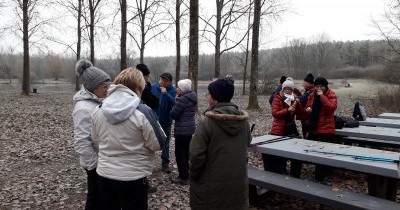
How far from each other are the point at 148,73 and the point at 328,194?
3.21 metres

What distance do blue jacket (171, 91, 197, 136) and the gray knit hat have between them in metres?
1.83

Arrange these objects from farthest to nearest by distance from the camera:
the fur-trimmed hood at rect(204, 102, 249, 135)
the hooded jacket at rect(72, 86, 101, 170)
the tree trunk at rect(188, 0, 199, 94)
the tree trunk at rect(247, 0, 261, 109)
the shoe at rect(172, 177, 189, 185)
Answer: the tree trunk at rect(247, 0, 261, 109), the tree trunk at rect(188, 0, 199, 94), the shoe at rect(172, 177, 189, 185), the hooded jacket at rect(72, 86, 101, 170), the fur-trimmed hood at rect(204, 102, 249, 135)

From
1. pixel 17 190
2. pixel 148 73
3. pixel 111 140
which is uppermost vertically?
pixel 148 73

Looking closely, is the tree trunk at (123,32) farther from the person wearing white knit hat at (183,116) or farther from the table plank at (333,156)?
the table plank at (333,156)

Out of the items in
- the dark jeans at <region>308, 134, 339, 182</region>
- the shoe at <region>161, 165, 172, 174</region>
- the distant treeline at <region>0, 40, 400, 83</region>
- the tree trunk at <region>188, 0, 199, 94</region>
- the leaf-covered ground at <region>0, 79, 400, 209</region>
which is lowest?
the leaf-covered ground at <region>0, 79, 400, 209</region>

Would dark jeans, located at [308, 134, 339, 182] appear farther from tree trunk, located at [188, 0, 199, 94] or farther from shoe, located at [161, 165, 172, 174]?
tree trunk, located at [188, 0, 199, 94]

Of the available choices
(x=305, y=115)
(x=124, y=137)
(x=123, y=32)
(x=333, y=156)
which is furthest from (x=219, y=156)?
(x=123, y=32)

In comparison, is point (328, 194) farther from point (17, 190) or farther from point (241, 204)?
point (17, 190)

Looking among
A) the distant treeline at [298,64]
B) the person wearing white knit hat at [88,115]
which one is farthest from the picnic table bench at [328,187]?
the distant treeline at [298,64]

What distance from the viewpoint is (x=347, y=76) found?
7581cm

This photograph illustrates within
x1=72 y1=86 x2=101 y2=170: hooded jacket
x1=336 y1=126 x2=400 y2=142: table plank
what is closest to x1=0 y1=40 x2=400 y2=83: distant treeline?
x1=336 y1=126 x2=400 y2=142: table plank

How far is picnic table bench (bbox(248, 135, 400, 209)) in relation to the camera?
3.84 metres

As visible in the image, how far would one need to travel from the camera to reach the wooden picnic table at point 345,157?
4117 mm

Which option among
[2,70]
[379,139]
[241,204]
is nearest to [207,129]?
[241,204]
